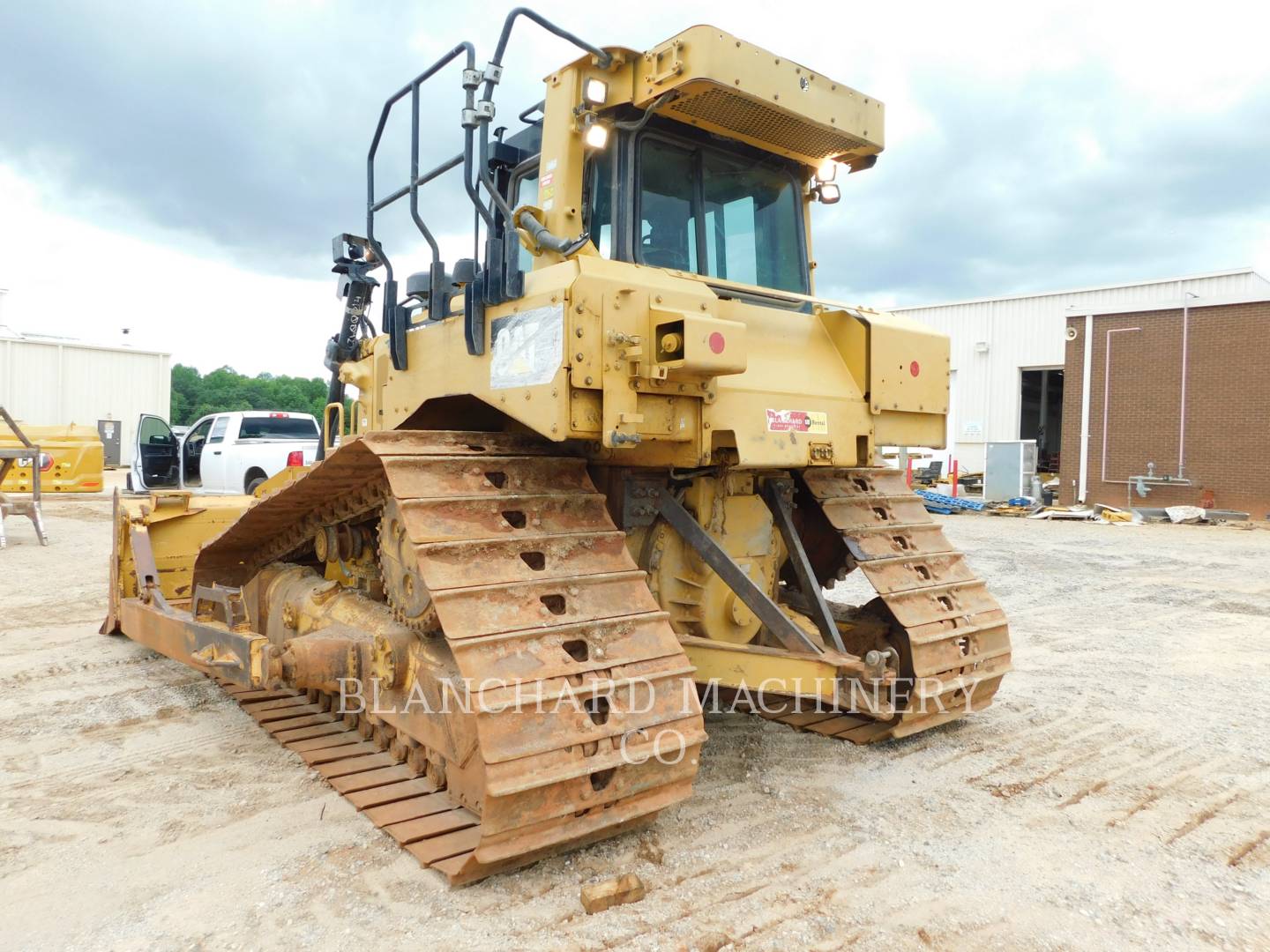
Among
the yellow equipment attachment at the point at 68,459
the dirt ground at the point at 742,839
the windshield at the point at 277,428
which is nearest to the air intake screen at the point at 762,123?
the dirt ground at the point at 742,839

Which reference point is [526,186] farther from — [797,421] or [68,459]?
[68,459]

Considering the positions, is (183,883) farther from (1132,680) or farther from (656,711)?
(1132,680)

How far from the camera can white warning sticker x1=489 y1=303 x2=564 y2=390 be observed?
3.38m

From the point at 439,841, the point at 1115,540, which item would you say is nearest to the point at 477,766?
the point at 439,841

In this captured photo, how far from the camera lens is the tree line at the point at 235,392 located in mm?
69750

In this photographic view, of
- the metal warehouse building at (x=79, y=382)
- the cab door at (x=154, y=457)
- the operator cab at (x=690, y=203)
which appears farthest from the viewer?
the metal warehouse building at (x=79, y=382)

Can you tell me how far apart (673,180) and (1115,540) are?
13.5m

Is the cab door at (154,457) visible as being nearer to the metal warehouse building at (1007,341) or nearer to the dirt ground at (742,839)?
the dirt ground at (742,839)

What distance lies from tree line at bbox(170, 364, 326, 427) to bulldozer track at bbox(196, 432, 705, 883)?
68532mm

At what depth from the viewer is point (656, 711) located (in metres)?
3.20

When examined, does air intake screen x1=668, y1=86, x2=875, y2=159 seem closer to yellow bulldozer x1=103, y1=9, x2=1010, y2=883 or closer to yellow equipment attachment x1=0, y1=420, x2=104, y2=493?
yellow bulldozer x1=103, y1=9, x2=1010, y2=883

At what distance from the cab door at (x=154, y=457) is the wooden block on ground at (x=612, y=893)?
50.4ft

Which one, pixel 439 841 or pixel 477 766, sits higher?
pixel 477 766

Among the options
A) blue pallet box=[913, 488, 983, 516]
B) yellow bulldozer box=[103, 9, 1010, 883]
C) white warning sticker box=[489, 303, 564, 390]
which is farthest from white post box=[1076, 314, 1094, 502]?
white warning sticker box=[489, 303, 564, 390]
